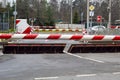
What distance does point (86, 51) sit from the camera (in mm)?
18391

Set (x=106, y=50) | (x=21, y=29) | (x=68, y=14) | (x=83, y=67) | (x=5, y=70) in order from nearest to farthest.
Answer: (x=5, y=70) → (x=83, y=67) → (x=106, y=50) → (x=21, y=29) → (x=68, y=14)

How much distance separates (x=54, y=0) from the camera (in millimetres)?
127188

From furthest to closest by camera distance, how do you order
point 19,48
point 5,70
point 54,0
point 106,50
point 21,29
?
point 54,0, point 21,29, point 106,50, point 19,48, point 5,70

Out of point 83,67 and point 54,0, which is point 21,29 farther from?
point 54,0

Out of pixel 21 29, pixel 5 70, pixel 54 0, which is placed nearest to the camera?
pixel 5 70

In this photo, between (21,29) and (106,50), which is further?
(21,29)

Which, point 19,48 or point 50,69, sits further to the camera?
point 19,48

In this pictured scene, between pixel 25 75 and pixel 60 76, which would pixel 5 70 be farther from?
pixel 60 76

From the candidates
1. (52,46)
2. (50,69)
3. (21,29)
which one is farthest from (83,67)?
(21,29)

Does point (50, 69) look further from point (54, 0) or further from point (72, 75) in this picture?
point (54, 0)

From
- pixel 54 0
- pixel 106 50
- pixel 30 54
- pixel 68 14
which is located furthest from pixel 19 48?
pixel 54 0

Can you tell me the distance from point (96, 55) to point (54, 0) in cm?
11026

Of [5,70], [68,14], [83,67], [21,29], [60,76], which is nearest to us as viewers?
[60,76]

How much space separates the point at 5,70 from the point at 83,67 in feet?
8.89
